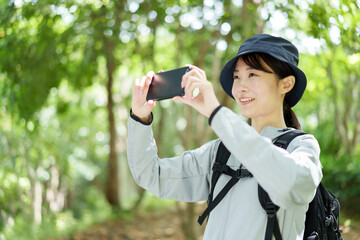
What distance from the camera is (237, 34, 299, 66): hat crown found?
1526mm

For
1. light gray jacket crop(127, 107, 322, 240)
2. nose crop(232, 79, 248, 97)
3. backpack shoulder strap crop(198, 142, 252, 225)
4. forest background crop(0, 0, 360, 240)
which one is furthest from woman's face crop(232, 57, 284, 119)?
forest background crop(0, 0, 360, 240)

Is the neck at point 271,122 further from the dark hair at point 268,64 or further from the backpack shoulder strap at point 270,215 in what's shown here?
the backpack shoulder strap at point 270,215

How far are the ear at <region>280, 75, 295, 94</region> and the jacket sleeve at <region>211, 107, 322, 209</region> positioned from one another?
1.58ft

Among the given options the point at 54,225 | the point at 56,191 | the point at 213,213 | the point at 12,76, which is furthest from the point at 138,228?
the point at 213,213

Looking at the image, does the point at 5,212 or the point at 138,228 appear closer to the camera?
the point at 5,212

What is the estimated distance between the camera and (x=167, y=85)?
5.01 ft

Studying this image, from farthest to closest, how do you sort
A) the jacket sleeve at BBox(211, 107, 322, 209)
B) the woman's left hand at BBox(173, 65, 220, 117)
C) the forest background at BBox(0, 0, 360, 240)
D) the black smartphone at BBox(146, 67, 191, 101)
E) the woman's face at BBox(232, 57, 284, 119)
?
the forest background at BBox(0, 0, 360, 240) < the woman's face at BBox(232, 57, 284, 119) < the black smartphone at BBox(146, 67, 191, 101) < the woman's left hand at BBox(173, 65, 220, 117) < the jacket sleeve at BBox(211, 107, 322, 209)

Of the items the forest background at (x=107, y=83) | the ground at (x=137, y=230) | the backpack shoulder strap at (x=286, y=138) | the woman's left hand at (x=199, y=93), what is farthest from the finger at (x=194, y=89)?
the ground at (x=137, y=230)

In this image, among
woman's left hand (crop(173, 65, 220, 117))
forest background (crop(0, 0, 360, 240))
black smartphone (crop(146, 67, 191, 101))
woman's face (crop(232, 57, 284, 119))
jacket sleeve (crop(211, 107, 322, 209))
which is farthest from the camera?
forest background (crop(0, 0, 360, 240))

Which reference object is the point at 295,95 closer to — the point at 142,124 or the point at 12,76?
the point at 142,124

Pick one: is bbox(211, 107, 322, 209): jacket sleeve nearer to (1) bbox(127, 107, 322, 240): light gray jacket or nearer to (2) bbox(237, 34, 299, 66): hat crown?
(1) bbox(127, 107, 322, 240): light gray jacket

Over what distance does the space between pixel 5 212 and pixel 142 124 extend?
27.5ft

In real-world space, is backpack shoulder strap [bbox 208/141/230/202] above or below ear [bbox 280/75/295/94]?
below

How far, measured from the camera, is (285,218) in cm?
143
